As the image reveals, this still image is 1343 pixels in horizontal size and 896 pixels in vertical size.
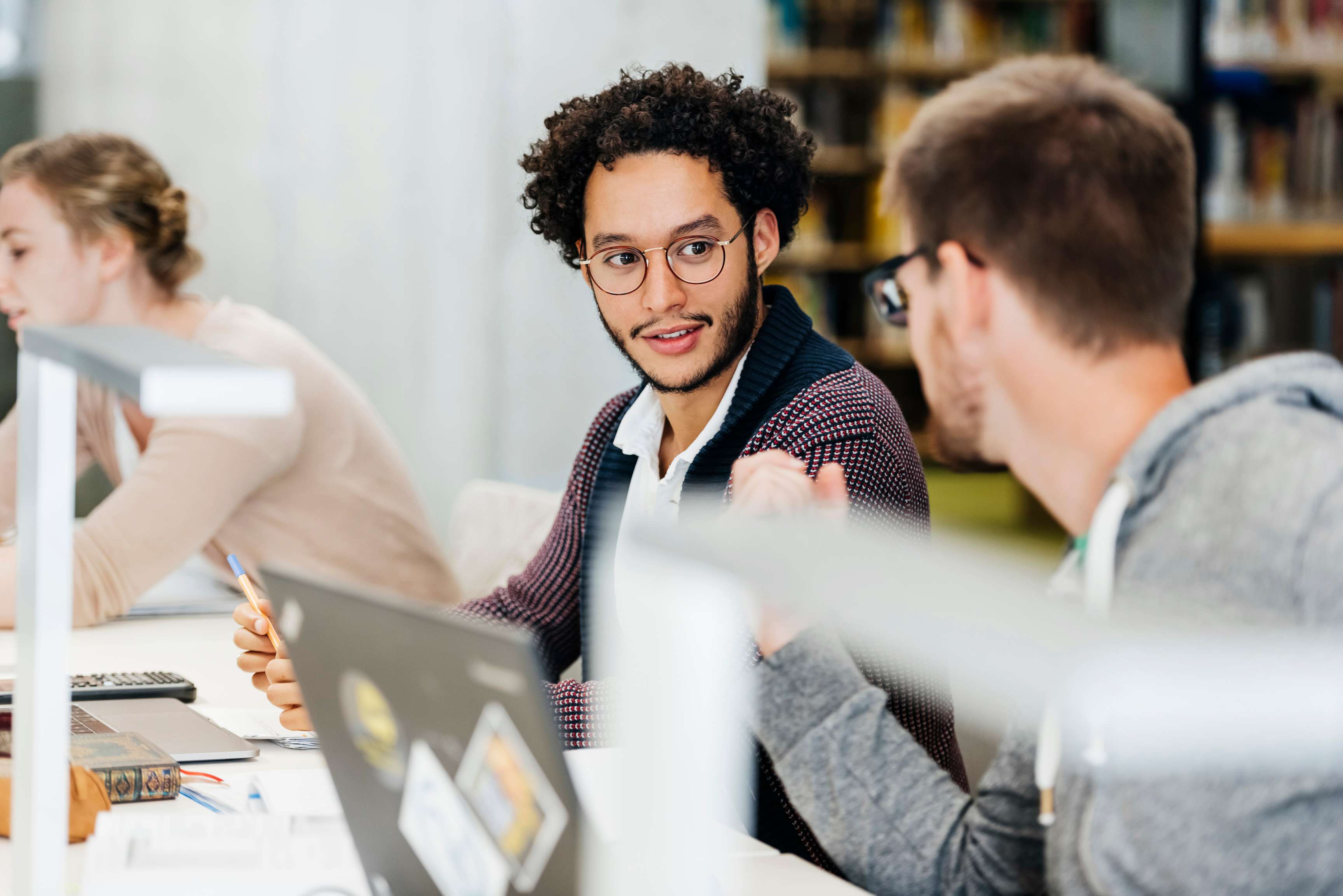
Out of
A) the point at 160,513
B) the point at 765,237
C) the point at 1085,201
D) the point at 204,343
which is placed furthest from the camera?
the point at 204,343

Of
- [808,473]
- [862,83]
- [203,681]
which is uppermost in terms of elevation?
[862,83]

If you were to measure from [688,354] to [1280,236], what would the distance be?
299 centimetres

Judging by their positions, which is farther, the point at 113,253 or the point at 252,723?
the point at 113,253

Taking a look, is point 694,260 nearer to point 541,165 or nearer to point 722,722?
point 541,165

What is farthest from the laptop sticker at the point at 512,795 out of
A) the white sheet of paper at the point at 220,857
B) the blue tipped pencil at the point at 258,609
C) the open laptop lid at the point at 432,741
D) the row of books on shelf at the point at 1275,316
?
the row of books on shelf at the point at 1275,316

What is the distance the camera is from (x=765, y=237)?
1643mm

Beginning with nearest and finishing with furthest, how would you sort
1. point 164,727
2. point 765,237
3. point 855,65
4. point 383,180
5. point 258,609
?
1. point 164,727
2. point 258,609
3. point 765,237
4. point 383,180
5. point 855,65

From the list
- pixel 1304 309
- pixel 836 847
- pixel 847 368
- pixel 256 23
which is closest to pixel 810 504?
pixel 836 847

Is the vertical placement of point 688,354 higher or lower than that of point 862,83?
lower

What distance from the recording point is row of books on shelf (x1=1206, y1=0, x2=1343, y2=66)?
390 cm

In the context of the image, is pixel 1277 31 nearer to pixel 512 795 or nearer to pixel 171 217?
pixel 171 217

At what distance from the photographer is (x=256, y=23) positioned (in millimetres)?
2883

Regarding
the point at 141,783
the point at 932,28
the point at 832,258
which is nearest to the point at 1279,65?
the point at 932,28

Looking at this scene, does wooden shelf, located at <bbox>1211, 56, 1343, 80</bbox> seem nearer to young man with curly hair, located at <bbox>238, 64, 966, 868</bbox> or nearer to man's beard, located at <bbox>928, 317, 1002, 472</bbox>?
young man with curly hair, located at <bbox>238, 64, 966, 868</bbox>
